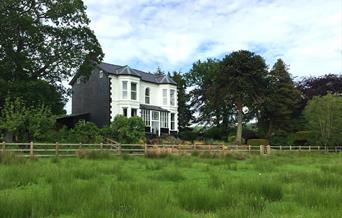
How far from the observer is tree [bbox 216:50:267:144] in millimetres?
53406

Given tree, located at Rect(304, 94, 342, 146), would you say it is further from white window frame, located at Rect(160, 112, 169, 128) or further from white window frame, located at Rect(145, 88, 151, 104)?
white window frame, located at Rect(145, 88, 151, 104)

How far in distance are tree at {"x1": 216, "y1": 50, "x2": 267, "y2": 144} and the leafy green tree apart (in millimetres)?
20154

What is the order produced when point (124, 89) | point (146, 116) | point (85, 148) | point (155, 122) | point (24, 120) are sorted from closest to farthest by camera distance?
point (85, 148), point (24, 120), point (124, 89), point (146, 116), point (155, 122)

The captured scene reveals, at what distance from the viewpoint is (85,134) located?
37469mm

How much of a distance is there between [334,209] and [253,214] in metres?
1.49

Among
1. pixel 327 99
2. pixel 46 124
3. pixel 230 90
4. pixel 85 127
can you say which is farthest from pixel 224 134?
pixel 46 124

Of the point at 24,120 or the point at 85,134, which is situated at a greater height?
the point at 24,120

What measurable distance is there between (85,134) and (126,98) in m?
12.2

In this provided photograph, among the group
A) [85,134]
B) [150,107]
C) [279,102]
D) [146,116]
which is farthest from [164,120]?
[85,134]

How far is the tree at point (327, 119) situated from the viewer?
162ft

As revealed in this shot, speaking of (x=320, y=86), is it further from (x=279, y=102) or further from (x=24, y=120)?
(x=24, y=120)

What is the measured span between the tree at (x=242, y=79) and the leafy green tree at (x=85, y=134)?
20.2 meters

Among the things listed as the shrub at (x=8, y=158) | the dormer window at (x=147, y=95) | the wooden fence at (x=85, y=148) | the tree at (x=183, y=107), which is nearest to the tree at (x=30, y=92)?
the wooden fence at (x=85, y=148)

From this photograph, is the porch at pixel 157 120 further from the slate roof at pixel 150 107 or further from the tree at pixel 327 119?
the tree at pixel 327 119
